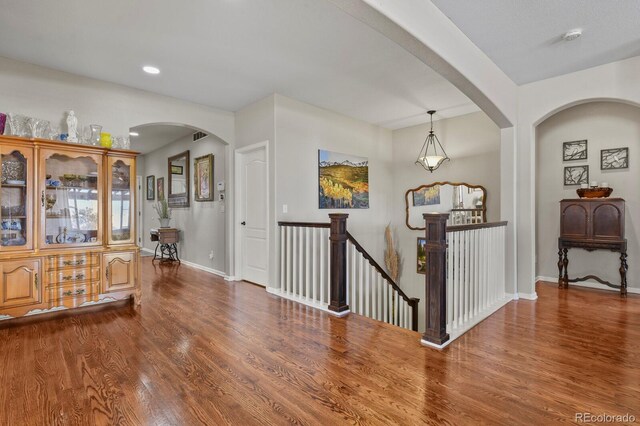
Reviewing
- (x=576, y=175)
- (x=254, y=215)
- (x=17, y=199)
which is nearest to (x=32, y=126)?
(x=17, y=199)

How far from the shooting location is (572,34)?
9.73ft

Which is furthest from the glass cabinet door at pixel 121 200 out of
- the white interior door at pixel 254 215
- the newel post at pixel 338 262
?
the newel post at pixel 338 262

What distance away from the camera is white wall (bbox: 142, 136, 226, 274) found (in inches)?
222

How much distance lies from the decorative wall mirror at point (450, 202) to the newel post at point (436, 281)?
2779 millimetres

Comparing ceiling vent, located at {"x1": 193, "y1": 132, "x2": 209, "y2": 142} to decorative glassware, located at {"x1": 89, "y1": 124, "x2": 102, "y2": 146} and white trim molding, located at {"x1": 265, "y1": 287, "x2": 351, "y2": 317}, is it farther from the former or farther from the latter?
white trim molding, located at {"x1": 265, "y1": 287, "x2": 351, "y2": 317}

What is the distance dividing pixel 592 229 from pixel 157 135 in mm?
7689

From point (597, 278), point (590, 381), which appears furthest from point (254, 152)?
point (597, 278)

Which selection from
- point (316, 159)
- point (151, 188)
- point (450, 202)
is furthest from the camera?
point (151, 188)

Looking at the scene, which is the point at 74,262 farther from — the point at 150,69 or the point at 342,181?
the point at 342,181

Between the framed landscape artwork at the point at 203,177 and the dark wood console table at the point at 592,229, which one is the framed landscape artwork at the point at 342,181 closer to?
the framed landscape artwork at the point at 203,177

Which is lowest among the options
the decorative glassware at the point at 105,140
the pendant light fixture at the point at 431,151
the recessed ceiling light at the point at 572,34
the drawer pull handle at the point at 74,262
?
the drawer pull handle at the point at 74,262

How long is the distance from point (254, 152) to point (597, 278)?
523 centimetres

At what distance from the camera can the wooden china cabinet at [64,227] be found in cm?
317

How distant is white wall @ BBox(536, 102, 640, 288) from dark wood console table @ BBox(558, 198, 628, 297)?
→ 0.21 m
